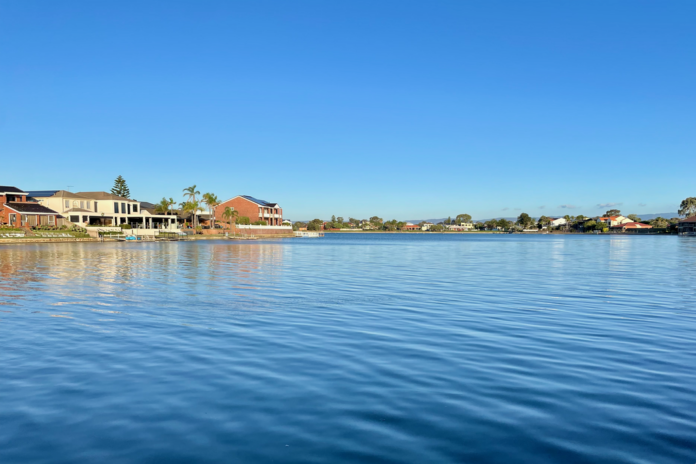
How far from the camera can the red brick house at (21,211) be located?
80.2m

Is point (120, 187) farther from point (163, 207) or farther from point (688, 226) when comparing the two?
point (688, 226)

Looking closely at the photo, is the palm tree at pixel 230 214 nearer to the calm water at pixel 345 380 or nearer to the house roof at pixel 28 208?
the house roof at pixel 28 208

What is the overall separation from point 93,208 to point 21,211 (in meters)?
15.9

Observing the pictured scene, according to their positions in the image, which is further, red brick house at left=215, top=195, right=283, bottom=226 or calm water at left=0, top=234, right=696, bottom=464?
red brick house at left=215, top=195, right=283, bottom=226

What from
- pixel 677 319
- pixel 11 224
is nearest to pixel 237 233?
Result: pixel 11 224

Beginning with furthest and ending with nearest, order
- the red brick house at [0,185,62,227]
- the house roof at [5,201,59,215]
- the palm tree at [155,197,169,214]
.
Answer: the palm tree at [155,197,169,214] < the house roof at [5,201,59,215] < the red brick house at [0,185,62,227]

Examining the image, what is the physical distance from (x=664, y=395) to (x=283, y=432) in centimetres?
594

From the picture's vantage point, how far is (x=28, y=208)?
82875 millimetres

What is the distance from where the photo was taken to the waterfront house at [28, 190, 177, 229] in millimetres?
92312

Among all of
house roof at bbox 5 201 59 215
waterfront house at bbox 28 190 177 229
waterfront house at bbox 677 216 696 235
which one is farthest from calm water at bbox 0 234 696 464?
waterfront house at bbox 677 216 696 235

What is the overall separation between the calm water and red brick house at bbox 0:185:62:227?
74.0 meters

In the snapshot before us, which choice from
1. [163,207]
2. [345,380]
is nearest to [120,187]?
[163,207]

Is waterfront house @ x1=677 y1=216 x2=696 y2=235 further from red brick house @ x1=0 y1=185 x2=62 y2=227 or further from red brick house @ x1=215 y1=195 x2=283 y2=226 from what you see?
red brick house @ x1=0 y1=185 x2=62 y2=227

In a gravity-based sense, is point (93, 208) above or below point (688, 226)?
above
